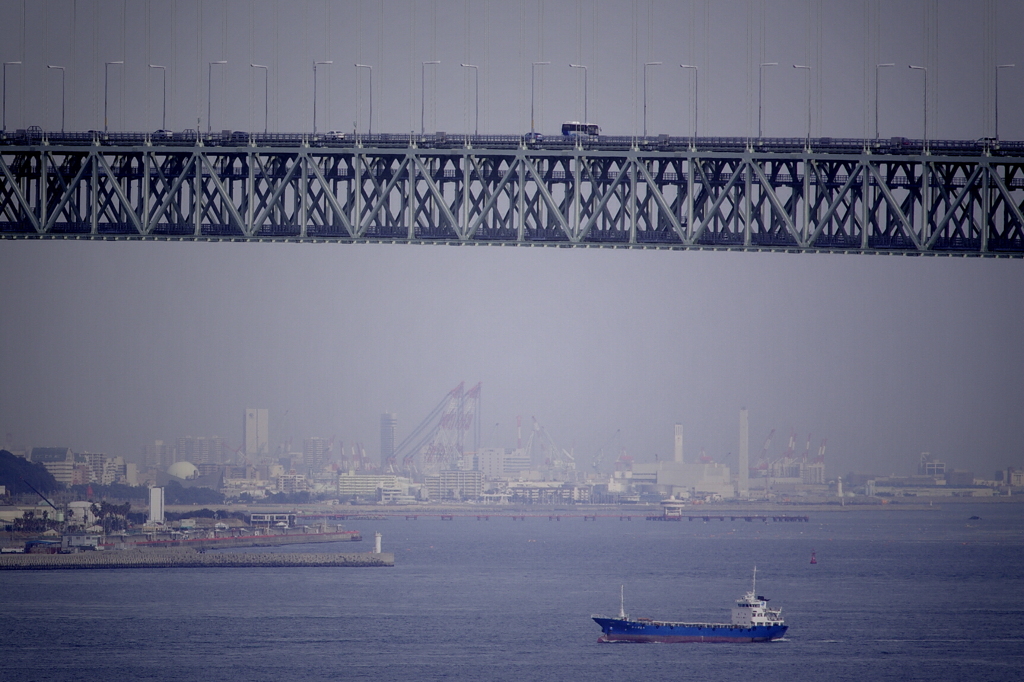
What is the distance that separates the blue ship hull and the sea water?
141cm

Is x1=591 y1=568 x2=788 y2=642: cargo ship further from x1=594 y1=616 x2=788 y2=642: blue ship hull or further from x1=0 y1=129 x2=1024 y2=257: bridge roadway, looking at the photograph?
x1=0 y1=129 x2=1024 y2=257: bridge roadway

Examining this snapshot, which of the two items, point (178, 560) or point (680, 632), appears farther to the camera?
point (178, 560)

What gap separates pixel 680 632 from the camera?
119 meters

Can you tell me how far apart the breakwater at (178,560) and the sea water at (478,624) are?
3.31m

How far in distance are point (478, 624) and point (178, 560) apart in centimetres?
6875

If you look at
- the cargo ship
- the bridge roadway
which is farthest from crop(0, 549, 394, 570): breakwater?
the bridge roadway

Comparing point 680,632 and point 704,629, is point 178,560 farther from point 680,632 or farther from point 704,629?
point 704,629

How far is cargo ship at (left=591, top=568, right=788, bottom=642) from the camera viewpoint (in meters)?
119

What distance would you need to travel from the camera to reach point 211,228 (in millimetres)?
72125

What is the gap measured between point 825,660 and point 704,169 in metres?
52.2

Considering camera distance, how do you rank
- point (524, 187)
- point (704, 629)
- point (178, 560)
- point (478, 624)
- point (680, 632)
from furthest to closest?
point (178, 560)
point (478, 624)
point (704, 629)
point (680, 632)
point (524, 187)

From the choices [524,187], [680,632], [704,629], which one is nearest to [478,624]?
[680,632]

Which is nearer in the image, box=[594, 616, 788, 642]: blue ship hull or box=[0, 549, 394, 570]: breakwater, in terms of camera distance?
box=[594, 616, 788, 642]: blue ship hull

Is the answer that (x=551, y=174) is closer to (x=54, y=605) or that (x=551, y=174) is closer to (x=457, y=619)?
(x=457, y=619)
